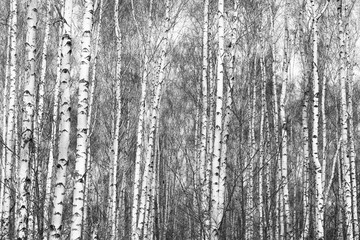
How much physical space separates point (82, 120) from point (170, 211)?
54.1ft

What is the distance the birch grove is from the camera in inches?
203

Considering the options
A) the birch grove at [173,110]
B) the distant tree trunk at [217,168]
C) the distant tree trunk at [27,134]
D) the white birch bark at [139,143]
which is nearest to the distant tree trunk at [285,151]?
the birch grove at [173,110]

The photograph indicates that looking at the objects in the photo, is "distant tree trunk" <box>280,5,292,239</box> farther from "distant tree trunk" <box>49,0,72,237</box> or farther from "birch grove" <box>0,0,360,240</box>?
"distant tree trunk" <box>49,0,72,237</box>

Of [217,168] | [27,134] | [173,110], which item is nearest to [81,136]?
[27,134]

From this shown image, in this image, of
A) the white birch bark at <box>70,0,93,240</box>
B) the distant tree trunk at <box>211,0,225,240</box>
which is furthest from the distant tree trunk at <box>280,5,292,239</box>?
the white birch bark at <box>70,0,93,240</box>

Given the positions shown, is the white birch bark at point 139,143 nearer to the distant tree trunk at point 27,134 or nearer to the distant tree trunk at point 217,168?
the distant tree trunk at point 217,168

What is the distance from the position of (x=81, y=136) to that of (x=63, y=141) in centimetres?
19

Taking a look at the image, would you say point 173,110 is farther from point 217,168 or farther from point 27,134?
point 27,134

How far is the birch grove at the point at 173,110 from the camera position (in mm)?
5168

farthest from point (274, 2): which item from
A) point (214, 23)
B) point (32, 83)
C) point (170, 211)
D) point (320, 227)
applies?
point (170, 211)

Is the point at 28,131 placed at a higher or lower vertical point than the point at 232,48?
lower

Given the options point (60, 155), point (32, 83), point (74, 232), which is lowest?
point (74, 232)

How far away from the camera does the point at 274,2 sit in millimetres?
10961

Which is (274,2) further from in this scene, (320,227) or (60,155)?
(60,155)
